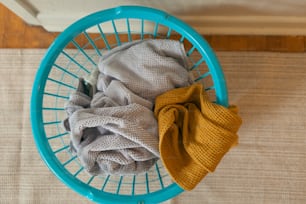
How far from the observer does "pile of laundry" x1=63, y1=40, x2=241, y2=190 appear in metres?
0.65

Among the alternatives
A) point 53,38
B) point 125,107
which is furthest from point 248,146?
point 53,38

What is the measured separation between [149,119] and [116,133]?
7 cm

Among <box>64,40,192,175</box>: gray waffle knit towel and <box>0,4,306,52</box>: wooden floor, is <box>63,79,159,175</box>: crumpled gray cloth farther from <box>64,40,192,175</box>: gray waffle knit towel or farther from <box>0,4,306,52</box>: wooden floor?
<box>0,4,306,52</box>: wooden floor

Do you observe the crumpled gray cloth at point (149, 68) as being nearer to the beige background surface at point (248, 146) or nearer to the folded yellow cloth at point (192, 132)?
the folded yellow cloth at point (192, 132)

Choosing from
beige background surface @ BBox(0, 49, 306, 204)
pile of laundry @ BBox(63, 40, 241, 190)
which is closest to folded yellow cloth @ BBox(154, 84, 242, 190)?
pile of laundry @ BBox(63, 40, 241, 190)

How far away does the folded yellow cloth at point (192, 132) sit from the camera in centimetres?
64

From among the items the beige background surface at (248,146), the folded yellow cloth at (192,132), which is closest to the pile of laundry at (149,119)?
the folded yellow cloth at (192,132)

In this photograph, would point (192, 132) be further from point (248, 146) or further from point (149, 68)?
point (248, 146)

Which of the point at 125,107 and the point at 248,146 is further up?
the point at 125,107

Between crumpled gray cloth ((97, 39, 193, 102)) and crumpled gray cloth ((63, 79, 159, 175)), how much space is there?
0.02 m

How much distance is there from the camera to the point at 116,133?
2.21ft

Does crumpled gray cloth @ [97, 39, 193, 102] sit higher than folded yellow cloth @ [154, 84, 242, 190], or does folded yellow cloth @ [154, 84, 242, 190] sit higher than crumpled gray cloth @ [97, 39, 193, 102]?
crumpled gray cloth @ [97, 39, 193, 102]

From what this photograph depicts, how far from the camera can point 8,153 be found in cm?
93

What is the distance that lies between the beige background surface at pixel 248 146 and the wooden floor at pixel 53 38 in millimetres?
21
